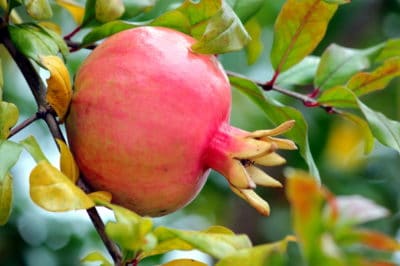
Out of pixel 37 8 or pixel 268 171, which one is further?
pixel 268 171

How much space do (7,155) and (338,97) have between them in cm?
50

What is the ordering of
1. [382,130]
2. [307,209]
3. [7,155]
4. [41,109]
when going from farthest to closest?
[382,130] < [41,109] < [7,155] < [307,209]

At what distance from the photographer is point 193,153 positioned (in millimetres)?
963

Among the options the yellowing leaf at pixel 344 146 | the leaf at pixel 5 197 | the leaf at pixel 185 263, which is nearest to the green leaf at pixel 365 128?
the leaf at pixel 185 263

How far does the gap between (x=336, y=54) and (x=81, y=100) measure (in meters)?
0.48

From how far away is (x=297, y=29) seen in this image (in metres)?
1.22

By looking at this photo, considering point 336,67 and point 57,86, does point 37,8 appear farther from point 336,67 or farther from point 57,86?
point 336,67

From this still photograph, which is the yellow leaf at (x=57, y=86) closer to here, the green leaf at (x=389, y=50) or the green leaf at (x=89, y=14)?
the green leaf at (x=89, y=14)

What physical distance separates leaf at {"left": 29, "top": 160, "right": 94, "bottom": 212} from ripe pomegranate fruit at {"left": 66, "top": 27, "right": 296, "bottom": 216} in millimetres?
82

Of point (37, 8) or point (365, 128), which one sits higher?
point (37, 8)

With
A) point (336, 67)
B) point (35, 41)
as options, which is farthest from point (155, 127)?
point (336, 67)

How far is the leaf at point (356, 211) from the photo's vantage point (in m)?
0.66

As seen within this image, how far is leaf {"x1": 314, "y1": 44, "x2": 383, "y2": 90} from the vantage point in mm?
1294

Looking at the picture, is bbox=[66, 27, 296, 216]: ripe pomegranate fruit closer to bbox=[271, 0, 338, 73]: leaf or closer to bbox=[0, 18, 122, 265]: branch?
bbox=[0, 18, 122, 265]: branch
